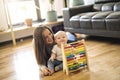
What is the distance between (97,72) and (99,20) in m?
1.22

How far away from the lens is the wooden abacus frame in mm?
1887

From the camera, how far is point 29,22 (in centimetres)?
388

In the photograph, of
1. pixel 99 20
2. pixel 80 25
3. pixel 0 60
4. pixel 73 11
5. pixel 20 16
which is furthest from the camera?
pixel 20 16

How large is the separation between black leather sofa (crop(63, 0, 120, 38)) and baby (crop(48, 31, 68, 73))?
1022mm

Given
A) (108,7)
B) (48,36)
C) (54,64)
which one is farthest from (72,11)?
(54,64)

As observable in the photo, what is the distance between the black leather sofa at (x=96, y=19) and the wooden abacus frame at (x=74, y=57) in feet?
3.22

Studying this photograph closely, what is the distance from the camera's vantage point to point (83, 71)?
1979 millimetres

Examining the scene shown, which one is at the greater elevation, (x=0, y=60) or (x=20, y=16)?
(x=20, y=16)

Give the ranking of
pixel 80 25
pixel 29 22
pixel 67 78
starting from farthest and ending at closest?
pixel 29 22
pixel 80 25
pixel 67 78

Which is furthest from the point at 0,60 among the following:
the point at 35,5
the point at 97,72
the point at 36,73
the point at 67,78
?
the point at 35,5

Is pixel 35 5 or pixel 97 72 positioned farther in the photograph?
pixel 35 5

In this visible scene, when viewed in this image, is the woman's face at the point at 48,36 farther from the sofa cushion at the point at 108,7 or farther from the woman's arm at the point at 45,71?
the sofa cushion at the point at 108,7

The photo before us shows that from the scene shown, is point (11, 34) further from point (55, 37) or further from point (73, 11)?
point (55, 37)

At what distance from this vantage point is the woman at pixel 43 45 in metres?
2.02
